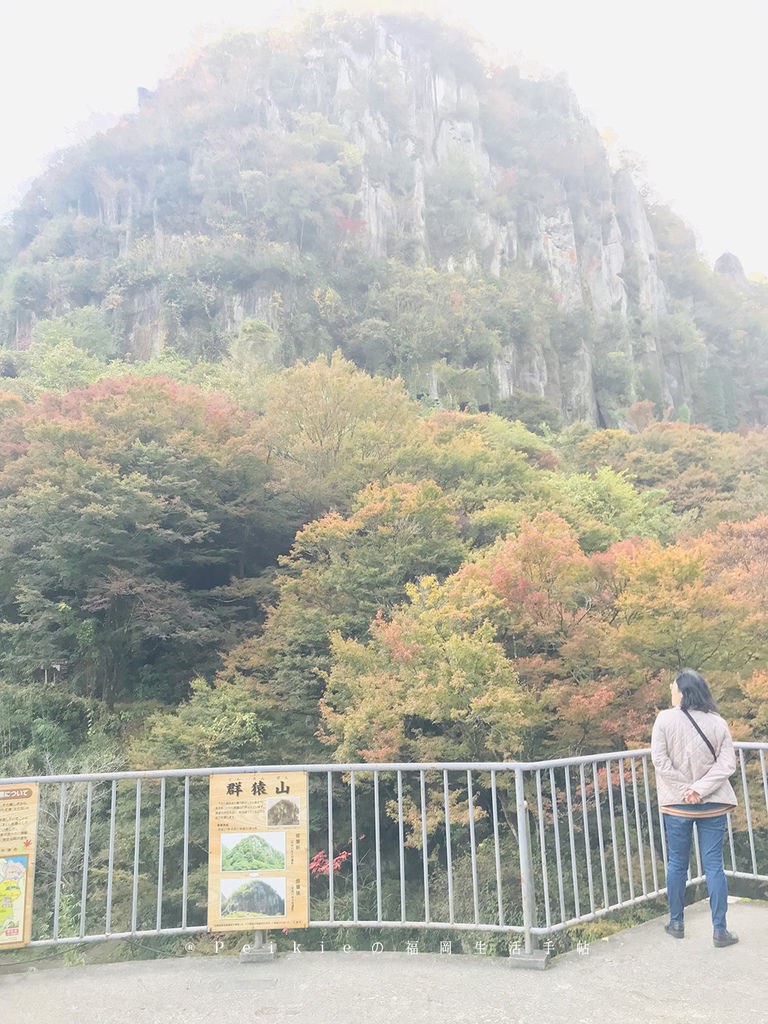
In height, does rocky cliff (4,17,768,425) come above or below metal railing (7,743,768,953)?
above

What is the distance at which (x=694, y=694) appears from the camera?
3.17 metres

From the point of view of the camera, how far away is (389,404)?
1753 cm

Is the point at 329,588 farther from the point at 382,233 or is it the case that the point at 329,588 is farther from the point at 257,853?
the point at 382,233

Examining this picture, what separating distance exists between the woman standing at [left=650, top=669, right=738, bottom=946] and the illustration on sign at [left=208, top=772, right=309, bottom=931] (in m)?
1.73

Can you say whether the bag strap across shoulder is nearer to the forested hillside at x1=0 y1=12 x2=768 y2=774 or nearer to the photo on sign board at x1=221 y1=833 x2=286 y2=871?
the photo on sign board at x1=221 y1=833 x2=286 y2=871

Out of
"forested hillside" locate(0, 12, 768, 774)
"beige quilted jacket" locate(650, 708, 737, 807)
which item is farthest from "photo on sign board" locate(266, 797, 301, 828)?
"forested hillside" locate(0, 12, 768, 774)

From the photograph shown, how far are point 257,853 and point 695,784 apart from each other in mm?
2037

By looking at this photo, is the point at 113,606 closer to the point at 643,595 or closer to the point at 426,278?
the point at 643,595

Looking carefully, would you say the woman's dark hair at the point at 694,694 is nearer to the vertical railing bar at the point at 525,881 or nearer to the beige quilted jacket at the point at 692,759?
the beige quilted jacket at the point at 692,759

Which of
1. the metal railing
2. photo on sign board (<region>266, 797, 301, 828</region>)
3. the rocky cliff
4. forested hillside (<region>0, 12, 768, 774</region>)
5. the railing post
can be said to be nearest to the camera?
the railing post

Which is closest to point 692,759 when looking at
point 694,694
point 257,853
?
point 694,694

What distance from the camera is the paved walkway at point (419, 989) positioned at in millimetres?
2537

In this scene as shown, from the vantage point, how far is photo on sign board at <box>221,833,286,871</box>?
3.18 meters

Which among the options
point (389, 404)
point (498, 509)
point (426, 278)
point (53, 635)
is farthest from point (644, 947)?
point (426, 278)
